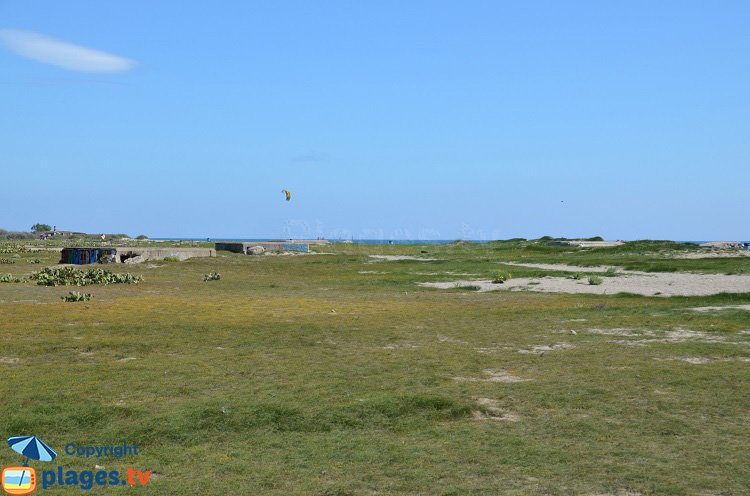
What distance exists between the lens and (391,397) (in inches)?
484

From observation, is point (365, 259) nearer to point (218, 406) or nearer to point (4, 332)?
point (4, 332)

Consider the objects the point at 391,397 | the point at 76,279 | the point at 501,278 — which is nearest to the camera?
the point at 391,397

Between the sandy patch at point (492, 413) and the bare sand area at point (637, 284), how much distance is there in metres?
22.6

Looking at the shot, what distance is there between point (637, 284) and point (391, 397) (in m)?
29.0

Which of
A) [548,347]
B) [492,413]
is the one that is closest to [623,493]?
[492,413]

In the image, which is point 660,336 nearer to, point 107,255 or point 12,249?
point 107,255

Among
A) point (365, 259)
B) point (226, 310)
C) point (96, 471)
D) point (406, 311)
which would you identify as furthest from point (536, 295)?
point (365, 259)

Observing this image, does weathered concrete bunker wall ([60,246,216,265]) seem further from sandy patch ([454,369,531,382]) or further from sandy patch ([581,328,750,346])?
sandy patch ([454,369,531,382])

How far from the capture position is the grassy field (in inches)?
348

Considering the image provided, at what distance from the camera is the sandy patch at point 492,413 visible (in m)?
11.3

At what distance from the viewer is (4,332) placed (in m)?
19.4

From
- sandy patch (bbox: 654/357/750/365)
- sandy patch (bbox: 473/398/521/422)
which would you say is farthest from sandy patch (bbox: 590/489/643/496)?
sandy patch (bbox: 654/357/750/365)

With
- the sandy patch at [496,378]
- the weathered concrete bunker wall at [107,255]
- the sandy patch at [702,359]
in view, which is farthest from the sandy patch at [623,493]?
the weathered concrete bunker wall at [107,255]

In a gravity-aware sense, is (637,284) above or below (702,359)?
above
